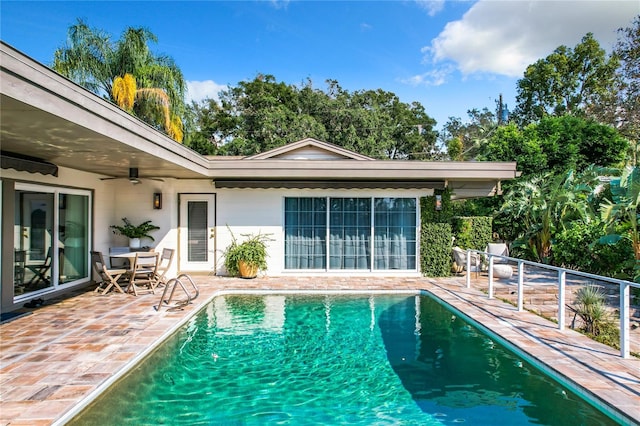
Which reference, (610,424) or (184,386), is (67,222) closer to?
(184,386)

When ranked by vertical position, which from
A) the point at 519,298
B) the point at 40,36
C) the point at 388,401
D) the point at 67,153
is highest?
the point at 40,36

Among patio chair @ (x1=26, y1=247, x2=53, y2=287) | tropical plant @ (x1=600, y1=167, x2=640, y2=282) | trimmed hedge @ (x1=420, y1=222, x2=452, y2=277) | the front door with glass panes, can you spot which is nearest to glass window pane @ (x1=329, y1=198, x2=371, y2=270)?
trimmed hedge @ (x1=420, y1=222, x2=452, y2=277)

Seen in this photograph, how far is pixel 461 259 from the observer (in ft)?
40.6

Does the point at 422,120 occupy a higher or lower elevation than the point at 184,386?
higher

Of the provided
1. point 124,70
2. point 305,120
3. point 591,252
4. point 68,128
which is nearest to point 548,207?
point 591,252

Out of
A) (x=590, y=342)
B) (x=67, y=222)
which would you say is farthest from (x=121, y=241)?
(x=590, y=342)

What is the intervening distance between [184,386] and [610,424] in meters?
4.93

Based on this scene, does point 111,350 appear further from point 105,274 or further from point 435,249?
point 435,249

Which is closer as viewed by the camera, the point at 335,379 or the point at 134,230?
the point at 335,379

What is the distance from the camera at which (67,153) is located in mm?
7379

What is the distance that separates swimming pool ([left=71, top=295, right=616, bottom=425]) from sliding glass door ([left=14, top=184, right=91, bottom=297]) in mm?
4054

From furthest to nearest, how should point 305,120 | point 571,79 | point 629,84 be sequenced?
point 305,120 → point 571,79 → point 629,84

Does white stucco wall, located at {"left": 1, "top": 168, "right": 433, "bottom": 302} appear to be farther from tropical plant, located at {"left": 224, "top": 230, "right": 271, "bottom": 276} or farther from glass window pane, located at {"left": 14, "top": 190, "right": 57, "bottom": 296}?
glass window pane, located at {"left": 14, "top": 190, "right": 57, "bottom": 296}

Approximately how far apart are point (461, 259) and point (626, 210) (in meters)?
4.45
